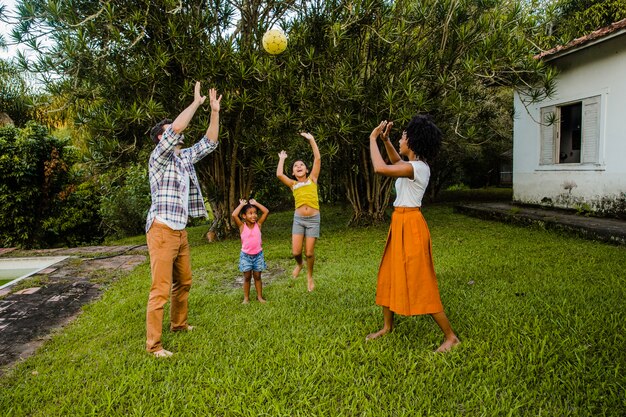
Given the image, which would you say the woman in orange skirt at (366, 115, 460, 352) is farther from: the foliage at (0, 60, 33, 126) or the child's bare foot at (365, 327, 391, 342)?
the foliage at (0, 60, 33, 126)

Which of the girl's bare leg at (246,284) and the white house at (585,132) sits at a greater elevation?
the white house at (585,132)

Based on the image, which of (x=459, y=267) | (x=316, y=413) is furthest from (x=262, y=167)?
(x=316, y=413)

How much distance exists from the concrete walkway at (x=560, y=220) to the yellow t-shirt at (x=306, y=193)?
4.47 meters

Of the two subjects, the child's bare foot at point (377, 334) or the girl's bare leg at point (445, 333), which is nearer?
the girl's bare leg at point (445, 333)

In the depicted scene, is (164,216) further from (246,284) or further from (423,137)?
(423,137)

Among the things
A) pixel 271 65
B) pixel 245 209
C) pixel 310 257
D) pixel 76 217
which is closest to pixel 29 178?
Answer: pixel 76 217

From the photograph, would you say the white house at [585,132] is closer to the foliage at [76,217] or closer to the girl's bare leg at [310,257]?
the girl's bare leg at [310,257]

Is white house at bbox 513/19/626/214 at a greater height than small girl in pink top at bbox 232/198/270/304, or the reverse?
white house at bbox 513/19/626/214

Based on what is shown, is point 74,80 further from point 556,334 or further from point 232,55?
point 556,334

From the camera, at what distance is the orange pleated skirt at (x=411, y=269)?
285cm

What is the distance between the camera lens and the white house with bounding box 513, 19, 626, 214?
7.66 metres

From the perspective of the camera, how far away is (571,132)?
10773mm

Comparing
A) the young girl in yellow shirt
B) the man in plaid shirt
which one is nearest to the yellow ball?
the young girl in yellow shirt

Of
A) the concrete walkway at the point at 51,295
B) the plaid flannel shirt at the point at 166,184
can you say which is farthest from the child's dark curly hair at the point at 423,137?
the concrete walkway at the point at 51,295
